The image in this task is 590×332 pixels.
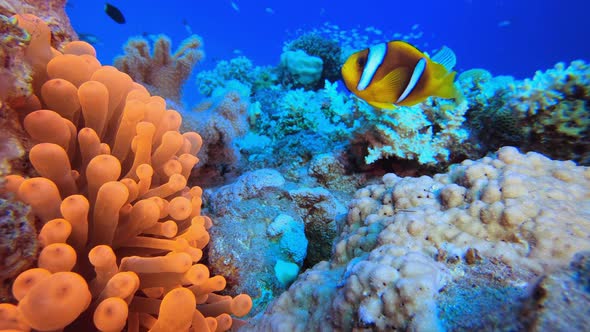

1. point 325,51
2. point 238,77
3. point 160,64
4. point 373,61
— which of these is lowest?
point 373,61

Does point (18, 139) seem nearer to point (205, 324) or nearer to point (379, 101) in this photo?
point (205, 324)

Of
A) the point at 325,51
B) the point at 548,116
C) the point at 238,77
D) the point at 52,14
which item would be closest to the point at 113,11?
the point at 238,77

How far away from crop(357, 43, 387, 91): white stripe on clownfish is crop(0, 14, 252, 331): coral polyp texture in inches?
53.3

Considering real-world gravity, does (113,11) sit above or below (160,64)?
above

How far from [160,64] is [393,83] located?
2.27m

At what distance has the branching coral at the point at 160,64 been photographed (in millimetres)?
3073

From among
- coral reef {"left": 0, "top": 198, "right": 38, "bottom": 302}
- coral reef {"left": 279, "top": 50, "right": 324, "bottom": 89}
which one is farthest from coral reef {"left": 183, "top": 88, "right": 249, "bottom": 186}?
coral reef {"left": 279, "top": 50, "right": 324, "bottom": 89}

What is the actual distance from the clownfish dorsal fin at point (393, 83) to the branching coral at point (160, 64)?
1971 millimetres

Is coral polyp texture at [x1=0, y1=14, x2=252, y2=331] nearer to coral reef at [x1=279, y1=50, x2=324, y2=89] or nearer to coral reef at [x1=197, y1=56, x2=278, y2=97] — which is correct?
coral reef at [x1=279, y1=50, x2=324, y2=89]

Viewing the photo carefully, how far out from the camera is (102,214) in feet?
3.58

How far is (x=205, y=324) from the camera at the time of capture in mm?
1183

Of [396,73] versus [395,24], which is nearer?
[396,73]

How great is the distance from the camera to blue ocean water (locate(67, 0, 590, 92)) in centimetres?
Answer: 5325

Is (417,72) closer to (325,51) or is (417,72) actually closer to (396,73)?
(396,73)
